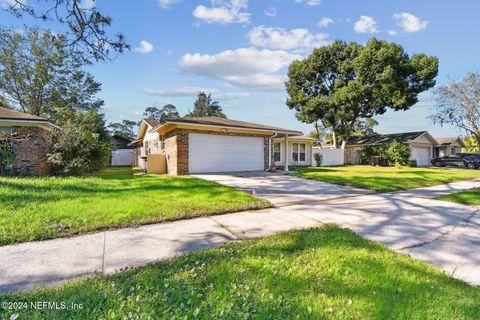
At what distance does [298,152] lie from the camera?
23.2 meters

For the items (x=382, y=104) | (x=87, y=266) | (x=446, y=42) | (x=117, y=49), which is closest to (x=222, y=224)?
(x=87, y=266)

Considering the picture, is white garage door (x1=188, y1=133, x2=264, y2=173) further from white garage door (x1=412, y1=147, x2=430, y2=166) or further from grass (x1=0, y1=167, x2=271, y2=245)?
white garage door (x1=412, y1=147, x2=430, y2=166)

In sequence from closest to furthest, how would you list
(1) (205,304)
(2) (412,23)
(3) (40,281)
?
(1) (205,304), (3) (40,281), (2) (412,23)

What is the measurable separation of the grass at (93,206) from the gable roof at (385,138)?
A: 2587cm

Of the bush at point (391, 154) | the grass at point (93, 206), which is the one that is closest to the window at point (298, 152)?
the bush at point (391, 154)

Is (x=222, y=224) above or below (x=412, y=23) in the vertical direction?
below

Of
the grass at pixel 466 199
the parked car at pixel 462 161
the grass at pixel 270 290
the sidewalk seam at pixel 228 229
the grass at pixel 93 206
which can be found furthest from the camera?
the parked car at pixel 462 161

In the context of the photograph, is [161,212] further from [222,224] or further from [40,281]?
[40,281]

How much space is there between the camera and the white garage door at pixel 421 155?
27775 mm

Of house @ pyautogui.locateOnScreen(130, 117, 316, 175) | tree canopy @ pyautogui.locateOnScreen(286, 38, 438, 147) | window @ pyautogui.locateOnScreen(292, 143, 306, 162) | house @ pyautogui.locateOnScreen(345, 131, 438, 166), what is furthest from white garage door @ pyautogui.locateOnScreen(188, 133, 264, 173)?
house @ pyautogui.locateOnScreen(345, 131, 438, 166)

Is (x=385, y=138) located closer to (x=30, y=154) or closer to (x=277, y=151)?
(x=277, y=151)

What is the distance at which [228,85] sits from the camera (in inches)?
837

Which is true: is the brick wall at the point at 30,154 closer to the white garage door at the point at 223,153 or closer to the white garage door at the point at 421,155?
the white garage door at the point at 223,153

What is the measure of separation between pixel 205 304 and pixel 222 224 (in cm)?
266
